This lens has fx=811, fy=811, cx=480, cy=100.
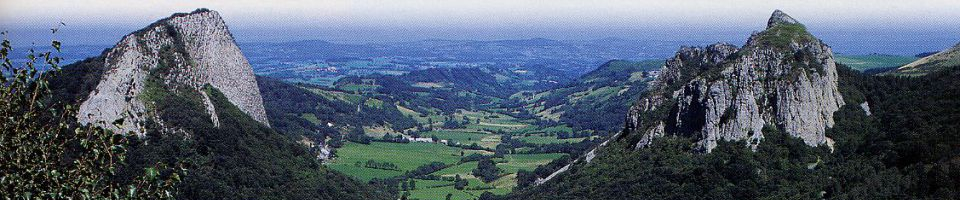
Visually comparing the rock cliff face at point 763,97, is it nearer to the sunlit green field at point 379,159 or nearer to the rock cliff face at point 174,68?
the rock cliff face at point 174,68

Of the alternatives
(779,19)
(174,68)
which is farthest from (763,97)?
(174,68)

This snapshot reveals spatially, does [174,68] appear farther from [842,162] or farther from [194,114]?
[842,162]

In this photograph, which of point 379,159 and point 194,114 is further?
point 379,159

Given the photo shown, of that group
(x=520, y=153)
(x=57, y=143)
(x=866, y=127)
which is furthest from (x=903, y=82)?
(x=57, y=143)

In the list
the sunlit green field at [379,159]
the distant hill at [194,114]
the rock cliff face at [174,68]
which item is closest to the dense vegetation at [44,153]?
the distant hill at [194,114]

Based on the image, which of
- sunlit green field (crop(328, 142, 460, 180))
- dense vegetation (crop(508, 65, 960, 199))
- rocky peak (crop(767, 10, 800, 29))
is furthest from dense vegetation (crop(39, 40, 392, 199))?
rocky peak (crop(767, 10, 800, 29))

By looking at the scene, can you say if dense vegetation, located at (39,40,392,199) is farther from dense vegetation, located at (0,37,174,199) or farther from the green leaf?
the green leaf
